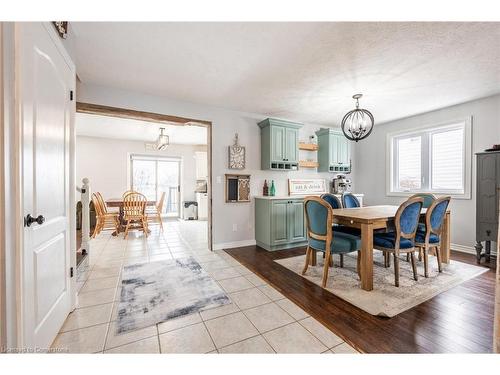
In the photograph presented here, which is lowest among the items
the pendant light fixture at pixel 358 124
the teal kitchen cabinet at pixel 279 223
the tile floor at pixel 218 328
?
the tile floor at pixel 218 328

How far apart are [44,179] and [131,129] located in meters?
4.61

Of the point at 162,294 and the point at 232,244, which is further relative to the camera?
the point at 232,244

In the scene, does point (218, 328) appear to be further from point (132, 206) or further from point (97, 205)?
point (97, 205)

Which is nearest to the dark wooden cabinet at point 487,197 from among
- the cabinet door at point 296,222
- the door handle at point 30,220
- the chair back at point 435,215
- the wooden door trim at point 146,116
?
the chair back at point 435,215

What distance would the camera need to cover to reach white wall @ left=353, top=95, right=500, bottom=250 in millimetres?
3289

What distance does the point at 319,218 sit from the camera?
2398mm

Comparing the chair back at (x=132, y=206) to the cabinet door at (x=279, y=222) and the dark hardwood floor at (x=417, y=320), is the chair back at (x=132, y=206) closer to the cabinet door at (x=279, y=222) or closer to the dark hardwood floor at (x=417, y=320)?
the cabinet door at (x=279, y=222)

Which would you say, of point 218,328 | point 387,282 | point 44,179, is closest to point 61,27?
point 44,179

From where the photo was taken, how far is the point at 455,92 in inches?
123

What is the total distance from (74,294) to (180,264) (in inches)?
50.4

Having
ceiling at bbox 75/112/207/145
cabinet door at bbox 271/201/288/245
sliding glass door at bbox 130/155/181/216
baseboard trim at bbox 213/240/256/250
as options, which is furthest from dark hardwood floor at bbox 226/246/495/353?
sliding glass door at bbox 130/155/181/216

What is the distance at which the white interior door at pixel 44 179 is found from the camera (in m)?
1.15

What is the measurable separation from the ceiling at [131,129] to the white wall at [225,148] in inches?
45.3

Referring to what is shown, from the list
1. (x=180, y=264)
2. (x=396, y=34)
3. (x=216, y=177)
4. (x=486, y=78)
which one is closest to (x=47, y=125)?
(x=180, y=264)
